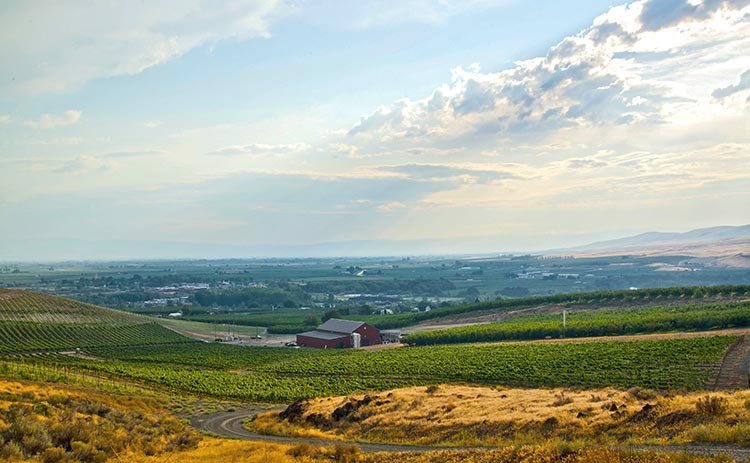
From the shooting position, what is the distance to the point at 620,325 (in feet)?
266

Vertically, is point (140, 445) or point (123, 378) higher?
point (140, 445)

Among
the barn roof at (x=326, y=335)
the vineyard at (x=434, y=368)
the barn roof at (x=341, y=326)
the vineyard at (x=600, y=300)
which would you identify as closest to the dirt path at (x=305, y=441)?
the vineyard at (x=434, y=368)

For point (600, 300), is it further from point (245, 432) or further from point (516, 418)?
point (245, 432)

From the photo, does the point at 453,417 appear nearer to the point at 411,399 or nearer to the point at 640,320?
the point at 411,399

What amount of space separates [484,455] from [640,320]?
2870 inches

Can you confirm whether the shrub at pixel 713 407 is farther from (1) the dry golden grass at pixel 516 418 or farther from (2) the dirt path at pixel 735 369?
(2) the dirt path at pixel 735 369

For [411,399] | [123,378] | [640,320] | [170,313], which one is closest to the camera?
[411,399]

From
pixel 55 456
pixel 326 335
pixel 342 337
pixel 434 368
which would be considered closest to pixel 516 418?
pixel 55 456

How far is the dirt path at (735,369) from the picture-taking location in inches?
1599

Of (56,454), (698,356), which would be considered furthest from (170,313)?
(56,454)

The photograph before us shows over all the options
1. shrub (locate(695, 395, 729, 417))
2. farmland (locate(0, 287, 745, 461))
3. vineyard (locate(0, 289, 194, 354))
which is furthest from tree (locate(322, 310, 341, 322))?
shrub (locate(695, 395, 729, 417))

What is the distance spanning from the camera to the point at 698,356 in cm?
5322

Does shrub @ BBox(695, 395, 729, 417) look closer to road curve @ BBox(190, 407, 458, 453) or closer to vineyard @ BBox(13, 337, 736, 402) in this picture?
road curve @ BBox(190, 407, 458, 453)

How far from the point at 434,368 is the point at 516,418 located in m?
36.4
